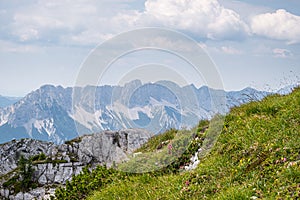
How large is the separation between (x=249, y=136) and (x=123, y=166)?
17.0 ft

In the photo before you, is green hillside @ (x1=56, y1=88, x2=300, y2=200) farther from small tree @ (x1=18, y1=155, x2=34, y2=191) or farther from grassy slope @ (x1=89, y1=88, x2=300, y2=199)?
small tree @ (x1=18, y1=155, x2=34, y2=191)

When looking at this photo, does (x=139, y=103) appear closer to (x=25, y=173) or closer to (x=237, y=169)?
(x=237, y=169)

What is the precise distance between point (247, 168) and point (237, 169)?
0.24m

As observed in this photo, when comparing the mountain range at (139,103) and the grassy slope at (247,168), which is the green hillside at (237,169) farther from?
the mountain range at (139,103)

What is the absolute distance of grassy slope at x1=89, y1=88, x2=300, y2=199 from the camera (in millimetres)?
7241

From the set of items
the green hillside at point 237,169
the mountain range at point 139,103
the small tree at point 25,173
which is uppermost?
the mountain range at point 139,103

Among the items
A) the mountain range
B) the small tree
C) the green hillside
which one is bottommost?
the small tree

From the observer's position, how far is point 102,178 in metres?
13.7

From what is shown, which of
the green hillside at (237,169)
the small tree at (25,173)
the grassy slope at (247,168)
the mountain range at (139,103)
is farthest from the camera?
the small tree at (25,173)

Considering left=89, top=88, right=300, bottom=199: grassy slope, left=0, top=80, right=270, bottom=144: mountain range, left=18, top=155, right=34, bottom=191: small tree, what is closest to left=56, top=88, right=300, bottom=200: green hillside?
left=89, top=88, right=300, bottom=199: grassy slope

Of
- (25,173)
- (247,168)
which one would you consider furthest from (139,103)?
(25,173)

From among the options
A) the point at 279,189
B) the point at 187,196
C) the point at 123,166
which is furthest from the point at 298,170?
the point at 123,166

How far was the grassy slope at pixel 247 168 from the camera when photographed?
7241 millimetres

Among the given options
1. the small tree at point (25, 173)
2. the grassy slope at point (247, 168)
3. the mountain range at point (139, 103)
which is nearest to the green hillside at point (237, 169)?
the grassy slope at point (247, 168)
